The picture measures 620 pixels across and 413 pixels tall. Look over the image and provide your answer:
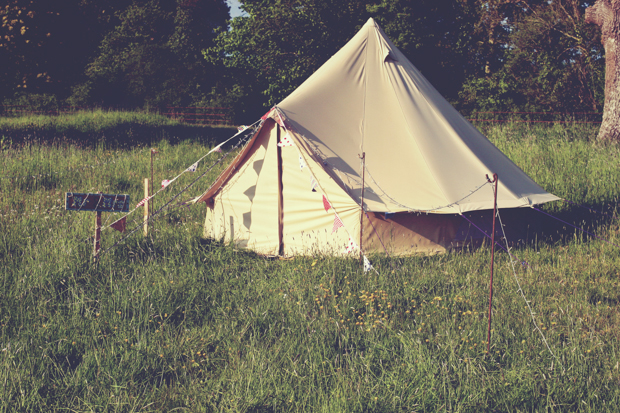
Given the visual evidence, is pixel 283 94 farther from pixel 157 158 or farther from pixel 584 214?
pixel 584 214

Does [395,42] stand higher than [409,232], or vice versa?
[395,42]

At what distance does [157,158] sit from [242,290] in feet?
22.7

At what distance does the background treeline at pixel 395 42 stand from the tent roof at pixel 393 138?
11192 mm

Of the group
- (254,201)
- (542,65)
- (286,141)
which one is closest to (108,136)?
(254,201)

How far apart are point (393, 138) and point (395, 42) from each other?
15.6 m

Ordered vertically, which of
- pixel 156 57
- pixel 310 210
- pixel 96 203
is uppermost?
pixel 156 57

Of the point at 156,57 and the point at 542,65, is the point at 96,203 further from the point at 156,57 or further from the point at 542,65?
the point at 156,57

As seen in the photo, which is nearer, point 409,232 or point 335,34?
point 409,232

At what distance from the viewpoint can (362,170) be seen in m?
5.28

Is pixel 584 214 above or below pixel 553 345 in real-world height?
above

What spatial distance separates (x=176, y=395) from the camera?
8.80 feet

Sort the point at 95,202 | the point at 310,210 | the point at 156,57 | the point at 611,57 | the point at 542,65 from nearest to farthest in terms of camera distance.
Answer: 1. the point at 95,202
2. the point at 310,210
3. the point at 611,57
4. the point at 542,65
5. the point at 156,57

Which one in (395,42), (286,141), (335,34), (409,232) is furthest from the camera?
(335,34)

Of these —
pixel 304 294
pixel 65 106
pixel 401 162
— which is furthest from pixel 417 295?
pixel 65 106
